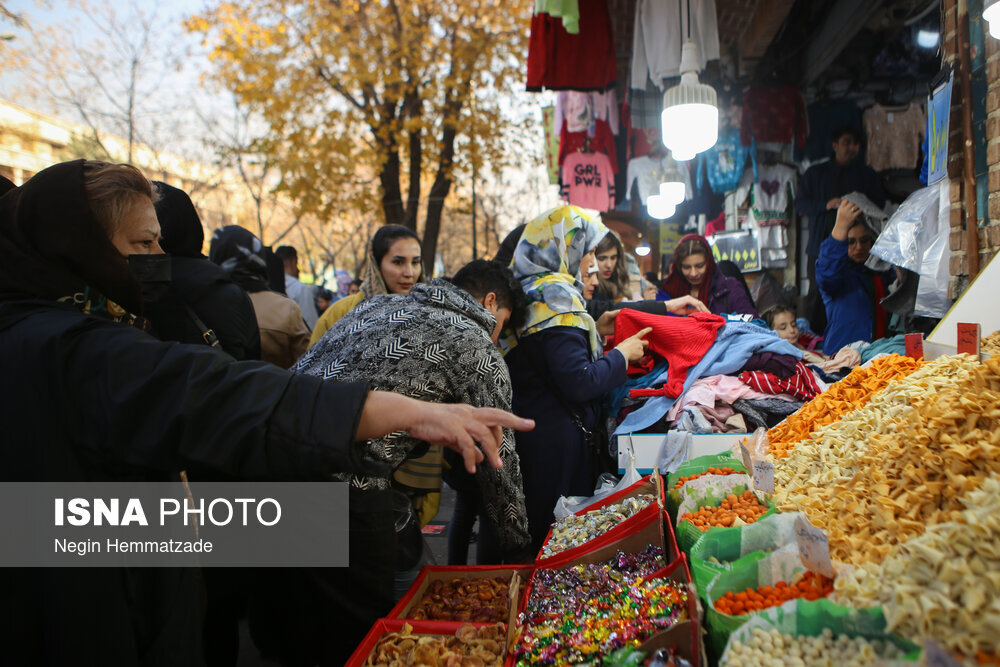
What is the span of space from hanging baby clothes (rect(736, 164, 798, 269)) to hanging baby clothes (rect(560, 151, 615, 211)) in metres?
1.84

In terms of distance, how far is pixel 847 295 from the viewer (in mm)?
4363

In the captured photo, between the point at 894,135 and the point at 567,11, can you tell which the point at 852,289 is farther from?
the point at 567,11

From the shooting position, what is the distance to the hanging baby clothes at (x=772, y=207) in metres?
6.91

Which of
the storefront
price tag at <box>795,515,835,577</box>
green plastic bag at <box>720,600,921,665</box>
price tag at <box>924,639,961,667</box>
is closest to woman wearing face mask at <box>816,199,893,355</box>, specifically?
the storefront

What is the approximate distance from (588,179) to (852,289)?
15.3ft

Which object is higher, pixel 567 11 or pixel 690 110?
pixel 567 11

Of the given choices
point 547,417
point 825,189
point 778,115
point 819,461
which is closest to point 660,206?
point 778,115

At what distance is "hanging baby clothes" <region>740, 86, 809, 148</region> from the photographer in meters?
6.20

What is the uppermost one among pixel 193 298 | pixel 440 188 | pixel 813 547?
pixel 440 188

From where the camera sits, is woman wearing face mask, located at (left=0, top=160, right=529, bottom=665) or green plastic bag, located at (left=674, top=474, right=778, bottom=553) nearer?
woman wearing face mask, located at (left=0, top=160, right=529, bottom=665)

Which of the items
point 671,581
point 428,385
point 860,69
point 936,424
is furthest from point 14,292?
point 860,69

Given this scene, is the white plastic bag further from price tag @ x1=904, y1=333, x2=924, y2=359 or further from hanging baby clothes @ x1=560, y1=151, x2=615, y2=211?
hanging baby clothes @ x1=560, y1=151, x2=615, y2=211

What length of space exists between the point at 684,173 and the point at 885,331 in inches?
186

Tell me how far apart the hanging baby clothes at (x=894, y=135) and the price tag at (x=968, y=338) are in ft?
13.4
